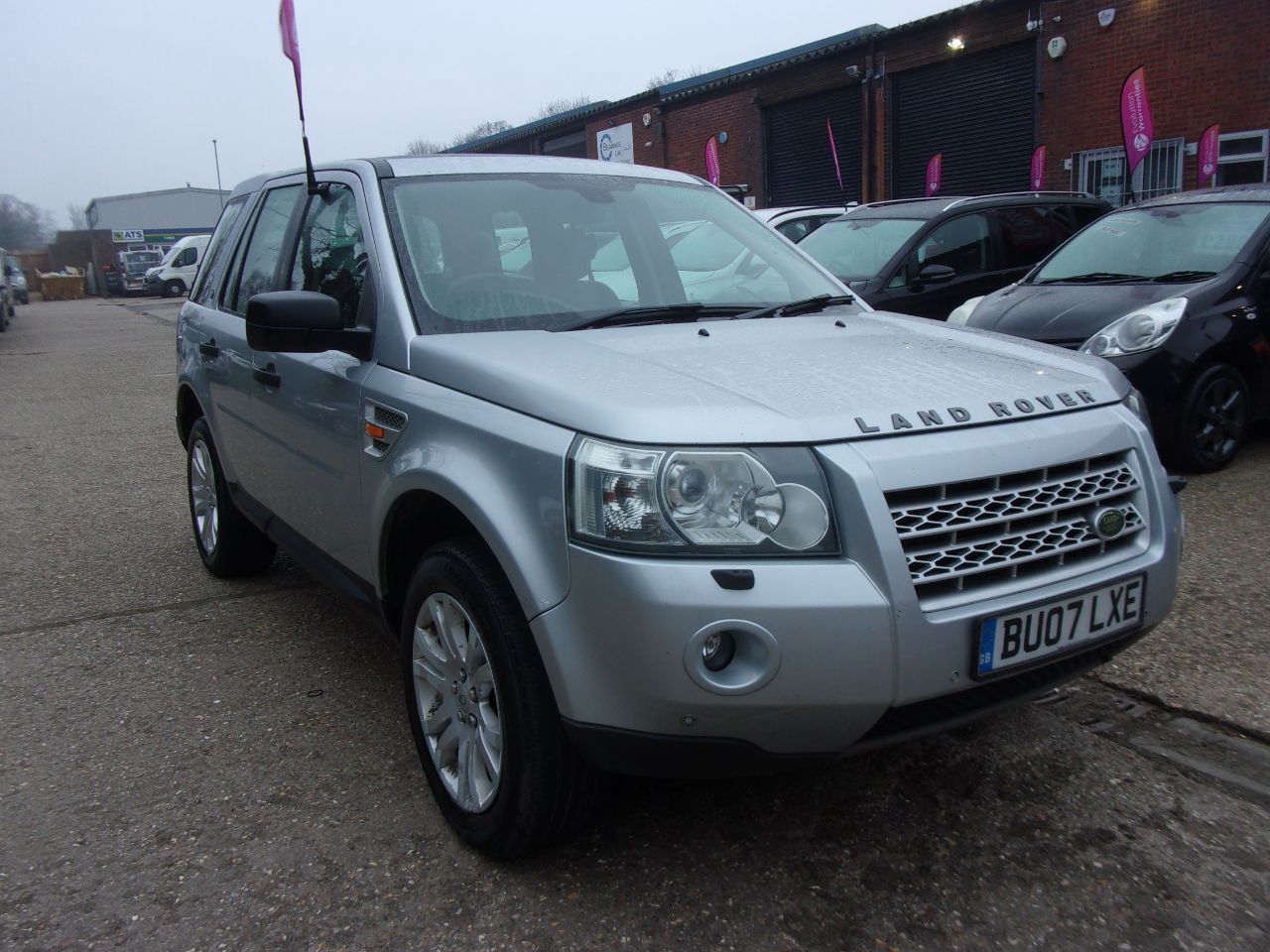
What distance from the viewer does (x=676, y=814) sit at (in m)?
2.76

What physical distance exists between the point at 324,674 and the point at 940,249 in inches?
245

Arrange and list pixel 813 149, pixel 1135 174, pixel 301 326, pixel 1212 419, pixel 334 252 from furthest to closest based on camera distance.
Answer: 1. pixel 813 149
2. pixel 1135 174
3. pixel 1212 419
4. pixel 334 252
5. pixel 301 326

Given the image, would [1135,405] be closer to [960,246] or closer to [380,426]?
[380,426]

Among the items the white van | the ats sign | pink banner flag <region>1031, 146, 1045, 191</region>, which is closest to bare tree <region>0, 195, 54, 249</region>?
the white van

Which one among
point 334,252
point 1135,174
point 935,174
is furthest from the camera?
point 935,174

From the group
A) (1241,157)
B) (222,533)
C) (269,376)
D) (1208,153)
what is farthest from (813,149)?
(269,376)

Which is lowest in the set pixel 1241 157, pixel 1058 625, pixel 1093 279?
pixel 1058 625

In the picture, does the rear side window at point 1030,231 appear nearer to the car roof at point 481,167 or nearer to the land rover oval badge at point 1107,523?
the car roof at point 481,167

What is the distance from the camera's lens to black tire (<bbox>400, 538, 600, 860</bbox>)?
228cm

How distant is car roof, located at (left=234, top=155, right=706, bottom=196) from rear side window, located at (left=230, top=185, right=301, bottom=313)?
31cm

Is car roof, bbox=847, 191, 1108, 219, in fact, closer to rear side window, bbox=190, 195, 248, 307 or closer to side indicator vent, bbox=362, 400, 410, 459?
rear side window, bbox=190, 195, 248, 307

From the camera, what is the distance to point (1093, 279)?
262 inches

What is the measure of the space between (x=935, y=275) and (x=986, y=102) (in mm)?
14379

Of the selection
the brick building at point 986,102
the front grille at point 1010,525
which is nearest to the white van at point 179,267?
the brick building at point 986,102
